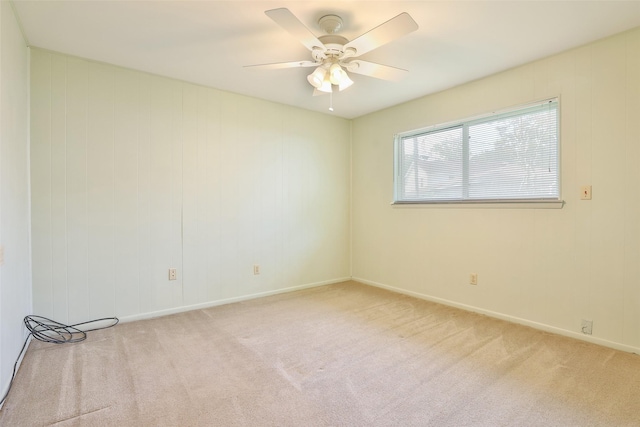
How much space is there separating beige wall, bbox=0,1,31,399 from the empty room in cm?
3

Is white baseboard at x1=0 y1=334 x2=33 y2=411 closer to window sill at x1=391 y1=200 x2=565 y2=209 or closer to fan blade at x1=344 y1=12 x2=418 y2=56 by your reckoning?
fan blade at x1=344 y1=12 x2=418 y2=56

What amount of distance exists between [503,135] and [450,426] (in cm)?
262

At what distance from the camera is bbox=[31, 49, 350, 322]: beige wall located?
2641 millimetres

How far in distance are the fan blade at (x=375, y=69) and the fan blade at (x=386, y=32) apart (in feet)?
0.67

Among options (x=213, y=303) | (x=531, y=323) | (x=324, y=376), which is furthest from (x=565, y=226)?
(x=213, y=303)

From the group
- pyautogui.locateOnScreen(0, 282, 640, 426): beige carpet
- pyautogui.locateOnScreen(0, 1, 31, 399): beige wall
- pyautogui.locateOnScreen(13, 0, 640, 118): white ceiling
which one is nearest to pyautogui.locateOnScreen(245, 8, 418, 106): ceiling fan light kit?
pyautogui.locateOnScreen(13, 0, 640, 118): white ceiling

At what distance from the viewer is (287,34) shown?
2.34 meters

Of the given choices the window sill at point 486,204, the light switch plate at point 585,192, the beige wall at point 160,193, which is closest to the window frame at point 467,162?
the window sill at point 486,204

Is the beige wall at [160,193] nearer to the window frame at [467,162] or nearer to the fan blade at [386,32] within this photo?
the window frame at [467,162]

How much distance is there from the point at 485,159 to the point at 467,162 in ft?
0.61

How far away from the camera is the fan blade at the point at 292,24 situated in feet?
5.48

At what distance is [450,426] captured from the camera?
156cm

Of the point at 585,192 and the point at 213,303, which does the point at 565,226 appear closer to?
the point at 585,192

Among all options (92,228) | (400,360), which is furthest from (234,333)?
(92,228)
